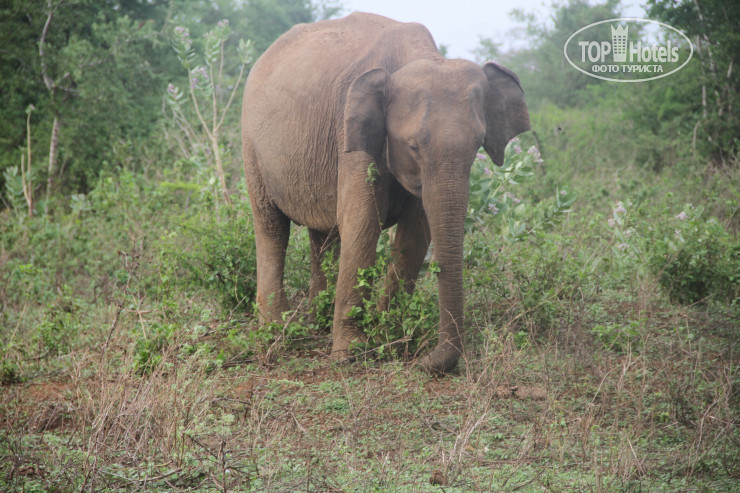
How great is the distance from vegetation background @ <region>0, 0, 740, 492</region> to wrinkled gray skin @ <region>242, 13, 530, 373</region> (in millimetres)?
256

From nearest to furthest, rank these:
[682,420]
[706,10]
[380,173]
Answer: [682,420] < [380,173] < [706,10]

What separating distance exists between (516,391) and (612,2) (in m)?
17.1

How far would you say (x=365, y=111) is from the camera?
207 inches

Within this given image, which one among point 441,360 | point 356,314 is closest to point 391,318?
point 356,314

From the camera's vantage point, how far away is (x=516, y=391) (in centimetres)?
505

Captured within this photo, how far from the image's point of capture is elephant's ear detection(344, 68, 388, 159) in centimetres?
524

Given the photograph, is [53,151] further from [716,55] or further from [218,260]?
[716,55]

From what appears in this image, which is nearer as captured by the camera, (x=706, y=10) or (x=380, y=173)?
(x=380, y=173)

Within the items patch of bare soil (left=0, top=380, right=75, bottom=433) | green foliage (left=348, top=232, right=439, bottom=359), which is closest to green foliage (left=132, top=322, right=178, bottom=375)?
patch of bare soil (left=0, top=380, right=75, bottom=433)

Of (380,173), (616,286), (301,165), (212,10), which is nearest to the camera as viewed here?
(380,173)

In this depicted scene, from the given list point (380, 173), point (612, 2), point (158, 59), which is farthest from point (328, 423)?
point (612, 2)

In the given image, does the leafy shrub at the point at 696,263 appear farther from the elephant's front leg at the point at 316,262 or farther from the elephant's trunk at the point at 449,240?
the elephant's front leg at the point at 316,262

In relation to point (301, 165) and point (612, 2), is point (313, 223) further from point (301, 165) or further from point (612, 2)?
point (612, 2)

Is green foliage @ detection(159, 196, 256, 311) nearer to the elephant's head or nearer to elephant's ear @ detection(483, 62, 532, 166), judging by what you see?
the elephant's head
